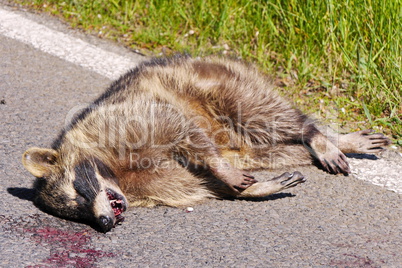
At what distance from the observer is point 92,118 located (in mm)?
4109

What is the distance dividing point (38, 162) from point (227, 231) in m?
1.26

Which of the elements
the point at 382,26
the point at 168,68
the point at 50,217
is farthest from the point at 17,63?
the point at 382,26

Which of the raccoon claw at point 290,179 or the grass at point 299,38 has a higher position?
the grass at point 299,38

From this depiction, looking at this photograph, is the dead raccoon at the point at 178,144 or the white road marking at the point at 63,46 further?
the white road marking at the point at 63,46

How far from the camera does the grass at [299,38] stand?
4.75 m

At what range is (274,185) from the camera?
3777 mm

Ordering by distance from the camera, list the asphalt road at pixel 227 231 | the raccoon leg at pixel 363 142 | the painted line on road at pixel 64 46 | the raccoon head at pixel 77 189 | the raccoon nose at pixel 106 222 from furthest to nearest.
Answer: the painted line on road at pixel 64 46 → the raccoon leg at pixel 363 142 → the raccoon head at pixel 77 189 → the raccoon nose at pixel 106 222 → the asphalt road at pixel 227 231

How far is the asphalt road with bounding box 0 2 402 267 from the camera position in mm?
3020

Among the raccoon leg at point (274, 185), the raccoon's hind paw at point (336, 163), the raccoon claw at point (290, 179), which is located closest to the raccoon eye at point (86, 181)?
the raccoon leg at point (274, 185)

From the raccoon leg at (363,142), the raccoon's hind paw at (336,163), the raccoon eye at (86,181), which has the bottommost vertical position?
the raccoon eye at (86,181)

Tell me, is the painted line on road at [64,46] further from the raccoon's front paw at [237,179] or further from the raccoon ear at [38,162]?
the raccoon's front paw at [237,179]

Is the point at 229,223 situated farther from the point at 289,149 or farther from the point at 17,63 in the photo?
the point at 17,63

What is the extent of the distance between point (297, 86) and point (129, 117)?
66.8 inches

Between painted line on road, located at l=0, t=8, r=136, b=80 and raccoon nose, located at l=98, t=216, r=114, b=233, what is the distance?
212 centimetres
